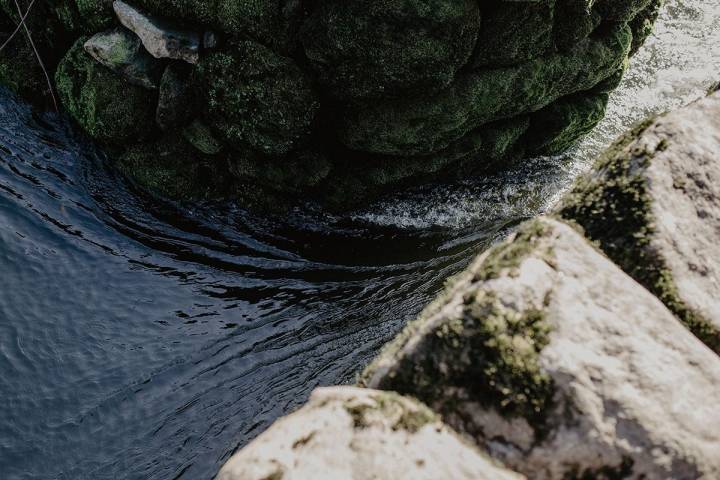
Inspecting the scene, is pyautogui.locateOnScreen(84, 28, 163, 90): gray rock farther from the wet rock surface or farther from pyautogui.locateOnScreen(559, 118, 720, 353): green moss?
pyautogui.locateOnScreen(559, 118, 720, 353): green moss

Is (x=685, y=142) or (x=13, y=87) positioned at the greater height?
(x=685, y=142)

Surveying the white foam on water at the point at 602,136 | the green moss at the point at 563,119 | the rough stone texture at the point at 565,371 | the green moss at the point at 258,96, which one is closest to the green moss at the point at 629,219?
the rough stone texture at the point at 565,371

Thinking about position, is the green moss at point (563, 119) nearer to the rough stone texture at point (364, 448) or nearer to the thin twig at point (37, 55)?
the thin twig at point (37, 55)

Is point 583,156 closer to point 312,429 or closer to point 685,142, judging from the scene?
point 685,142

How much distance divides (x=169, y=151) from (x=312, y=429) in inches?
319

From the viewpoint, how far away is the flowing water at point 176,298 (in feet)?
23.4

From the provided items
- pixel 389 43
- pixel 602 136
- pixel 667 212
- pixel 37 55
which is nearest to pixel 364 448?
pixel 667 212

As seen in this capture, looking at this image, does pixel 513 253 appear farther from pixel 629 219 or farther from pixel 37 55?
pixel 37 55

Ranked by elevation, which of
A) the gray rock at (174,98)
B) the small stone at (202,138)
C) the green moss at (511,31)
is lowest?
the small stone at (202,138)

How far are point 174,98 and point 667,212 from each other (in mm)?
8027

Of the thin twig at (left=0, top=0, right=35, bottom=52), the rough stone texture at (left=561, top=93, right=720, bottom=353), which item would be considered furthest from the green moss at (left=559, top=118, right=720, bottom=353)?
the thin twig at (left=0, top=0, right=35, bottom=52)

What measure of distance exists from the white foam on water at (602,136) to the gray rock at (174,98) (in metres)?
3.42

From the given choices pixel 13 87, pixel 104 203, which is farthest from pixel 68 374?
pixel 13 87

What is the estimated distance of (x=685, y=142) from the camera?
11.2ft
